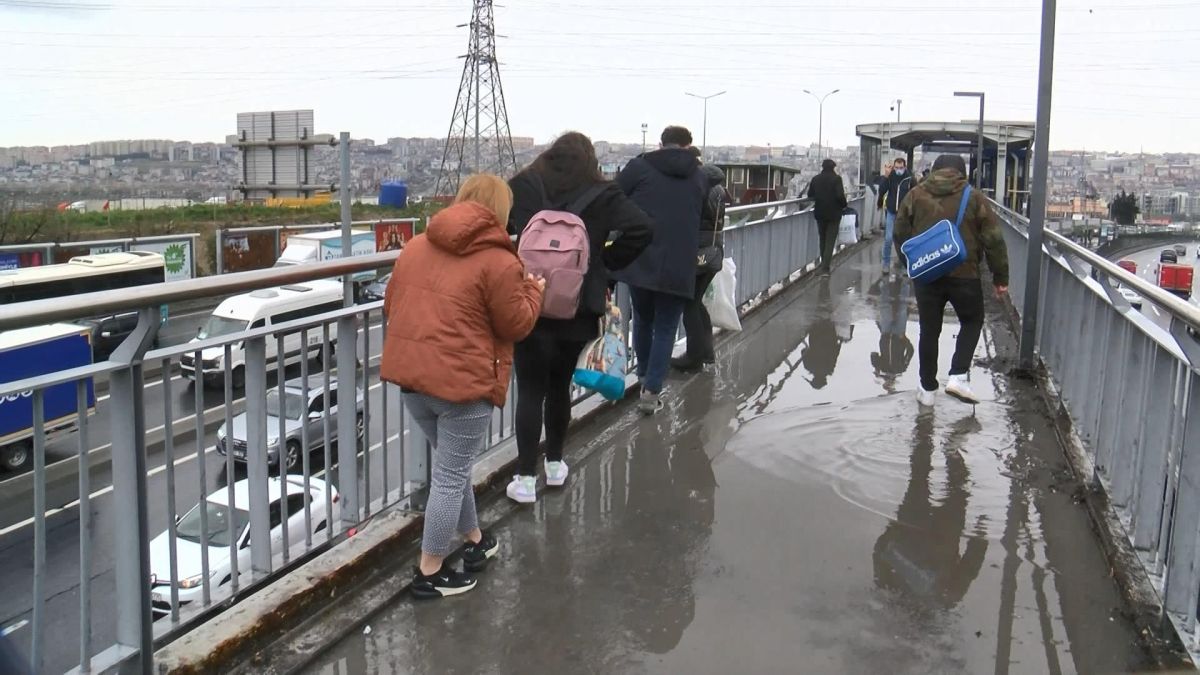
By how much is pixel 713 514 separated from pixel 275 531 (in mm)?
1944

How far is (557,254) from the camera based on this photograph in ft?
14.1

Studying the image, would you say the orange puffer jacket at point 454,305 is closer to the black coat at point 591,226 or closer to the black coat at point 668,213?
the black coat at point 591,226

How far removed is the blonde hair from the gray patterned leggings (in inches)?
28.3

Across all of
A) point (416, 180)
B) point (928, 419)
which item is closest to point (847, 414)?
point (928, 419)

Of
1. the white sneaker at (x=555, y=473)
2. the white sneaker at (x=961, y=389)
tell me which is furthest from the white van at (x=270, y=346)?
the white sneaker at (x=961, y=389)

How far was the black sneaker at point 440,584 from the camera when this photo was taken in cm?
379

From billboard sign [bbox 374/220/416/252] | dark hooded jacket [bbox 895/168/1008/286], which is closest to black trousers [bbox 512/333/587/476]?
dark hooded jacket [bbox 895/168/1008/286]

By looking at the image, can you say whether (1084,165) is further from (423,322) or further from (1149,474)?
(423,322)

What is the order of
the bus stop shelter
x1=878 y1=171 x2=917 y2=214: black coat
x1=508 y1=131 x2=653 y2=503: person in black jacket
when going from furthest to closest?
the bus stop shelter
x1=878 y1=171 x2=917 y2=214: black coat
x1=508 y1=131 x2=653 y2=503: person in black jacket

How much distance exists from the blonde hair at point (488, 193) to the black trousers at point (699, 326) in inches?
148

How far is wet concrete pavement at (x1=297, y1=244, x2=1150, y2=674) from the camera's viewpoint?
3.40 meters

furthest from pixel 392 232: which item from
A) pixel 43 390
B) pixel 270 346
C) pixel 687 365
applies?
pixel 43 390

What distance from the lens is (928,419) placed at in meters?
6.46

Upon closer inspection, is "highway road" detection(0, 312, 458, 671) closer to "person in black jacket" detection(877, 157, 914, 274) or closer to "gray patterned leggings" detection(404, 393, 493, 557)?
"gray patterned leggings" detection(404, 393, 493, 557)
